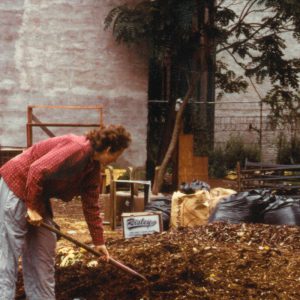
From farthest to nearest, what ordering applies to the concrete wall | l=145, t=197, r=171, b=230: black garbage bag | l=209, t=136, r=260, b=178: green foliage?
l=209, t=136, r=260, b=178: green foliage
the concrete wall
l=145, t=197, r=171, b=230: black garbage bag

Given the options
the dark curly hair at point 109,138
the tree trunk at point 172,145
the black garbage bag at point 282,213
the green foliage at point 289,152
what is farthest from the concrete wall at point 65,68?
the dark curly hair at point 109,138

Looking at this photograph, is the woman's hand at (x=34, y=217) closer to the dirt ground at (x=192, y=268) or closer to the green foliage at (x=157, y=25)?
the dirt ground at (x=192, y=268)

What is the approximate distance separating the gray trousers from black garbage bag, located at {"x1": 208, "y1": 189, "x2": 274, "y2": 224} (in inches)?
139

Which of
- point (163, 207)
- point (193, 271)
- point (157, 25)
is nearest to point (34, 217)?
point (193, 271)

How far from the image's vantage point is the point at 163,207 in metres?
8.67

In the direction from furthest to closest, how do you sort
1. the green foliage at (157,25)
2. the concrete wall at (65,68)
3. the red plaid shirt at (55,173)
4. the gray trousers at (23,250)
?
the concrete wall at (65,68) → the green foliage at (157,25) → the gray trousers at (23,250) → the red plaid shirt at (55,173)

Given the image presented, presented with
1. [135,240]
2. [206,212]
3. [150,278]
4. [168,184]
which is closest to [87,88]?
[168,184]

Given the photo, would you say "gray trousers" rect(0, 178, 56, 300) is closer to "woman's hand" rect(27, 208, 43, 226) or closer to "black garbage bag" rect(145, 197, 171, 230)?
"woman's hand" rect(27, 208, 43, 226)

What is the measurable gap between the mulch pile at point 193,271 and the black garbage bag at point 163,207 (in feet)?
6.91

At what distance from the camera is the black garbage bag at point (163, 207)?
27.8 ft

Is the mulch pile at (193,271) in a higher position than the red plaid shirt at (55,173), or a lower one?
lower

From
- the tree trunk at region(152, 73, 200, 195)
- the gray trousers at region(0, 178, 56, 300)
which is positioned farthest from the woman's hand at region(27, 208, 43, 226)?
the tree trunk at region(152, 73, 200, 195)

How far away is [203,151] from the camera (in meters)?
14.5

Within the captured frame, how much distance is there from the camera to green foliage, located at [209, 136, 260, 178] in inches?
627
